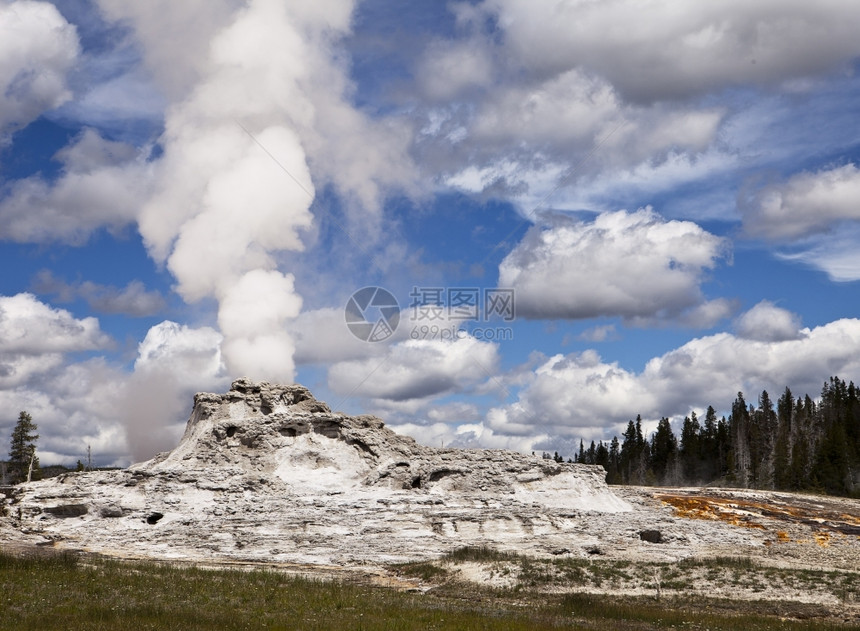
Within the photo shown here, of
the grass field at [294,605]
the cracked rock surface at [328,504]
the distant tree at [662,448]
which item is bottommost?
the grass field at [294,605]

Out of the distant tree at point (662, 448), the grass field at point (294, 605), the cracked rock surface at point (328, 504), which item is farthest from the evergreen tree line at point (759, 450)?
the grass field at point (294, 605)

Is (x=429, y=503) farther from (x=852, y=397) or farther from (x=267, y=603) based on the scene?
(x=852, y=397)

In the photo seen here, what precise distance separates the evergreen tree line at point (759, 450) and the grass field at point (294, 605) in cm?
6969

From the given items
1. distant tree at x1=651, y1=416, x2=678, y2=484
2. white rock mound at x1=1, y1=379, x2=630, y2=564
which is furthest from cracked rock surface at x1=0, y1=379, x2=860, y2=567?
distant tree at x1=651, y1=416, x2=678, y2=484

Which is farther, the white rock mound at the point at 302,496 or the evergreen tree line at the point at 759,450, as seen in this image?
the evergreen tree line at the point at 759,450

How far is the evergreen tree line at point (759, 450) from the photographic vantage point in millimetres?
94562

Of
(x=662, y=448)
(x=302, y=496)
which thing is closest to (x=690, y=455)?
(x=662, y=448)

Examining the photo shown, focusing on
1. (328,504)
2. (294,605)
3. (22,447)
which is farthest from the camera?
(22,447)

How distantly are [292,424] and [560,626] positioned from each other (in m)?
36.1

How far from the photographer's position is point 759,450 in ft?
408

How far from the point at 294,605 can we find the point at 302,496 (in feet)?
80.4

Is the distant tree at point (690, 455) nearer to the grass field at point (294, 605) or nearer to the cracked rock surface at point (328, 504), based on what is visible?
the cracked rock surface at point (328, 504)

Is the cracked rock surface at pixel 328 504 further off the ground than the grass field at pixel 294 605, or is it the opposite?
the cracked rock surface at pixel 328 504

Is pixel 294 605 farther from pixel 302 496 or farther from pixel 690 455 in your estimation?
pixel 690 455
